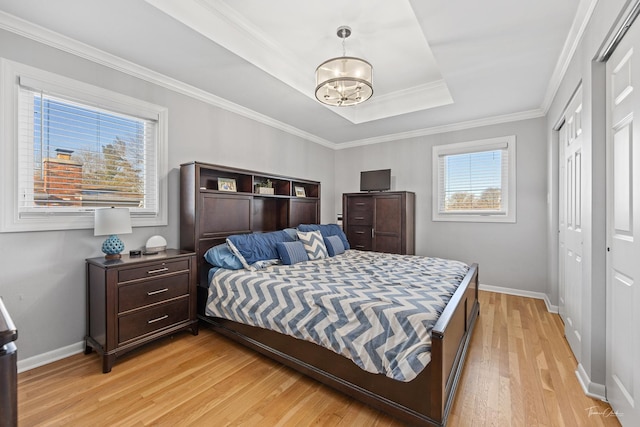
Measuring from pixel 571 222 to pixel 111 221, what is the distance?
166 inches

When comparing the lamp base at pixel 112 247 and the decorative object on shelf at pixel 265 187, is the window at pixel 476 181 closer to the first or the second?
the decorative object on shelf at pixel 265 187

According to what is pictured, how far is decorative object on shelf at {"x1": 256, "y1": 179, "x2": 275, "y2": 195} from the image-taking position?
156 inches

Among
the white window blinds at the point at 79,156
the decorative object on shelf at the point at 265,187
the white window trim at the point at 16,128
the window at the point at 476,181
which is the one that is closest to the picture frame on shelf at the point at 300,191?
the decorative object on shelf at the point at 265,187

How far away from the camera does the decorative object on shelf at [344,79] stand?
2521 millimetres

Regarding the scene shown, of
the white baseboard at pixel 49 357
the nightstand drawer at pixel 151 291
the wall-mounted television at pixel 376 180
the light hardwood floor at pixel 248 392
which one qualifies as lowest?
the light hardwood floor at pixel 248 392

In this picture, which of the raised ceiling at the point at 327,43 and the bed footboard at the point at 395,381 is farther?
the raised ceiling at the point at 327,43

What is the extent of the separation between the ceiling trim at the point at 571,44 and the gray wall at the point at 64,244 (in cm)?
359

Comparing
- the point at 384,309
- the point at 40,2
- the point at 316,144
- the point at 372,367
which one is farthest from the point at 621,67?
the point at 316,144

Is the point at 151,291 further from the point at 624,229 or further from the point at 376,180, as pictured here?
the point at 376,180

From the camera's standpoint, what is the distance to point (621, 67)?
1.68m

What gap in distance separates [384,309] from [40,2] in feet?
10.3

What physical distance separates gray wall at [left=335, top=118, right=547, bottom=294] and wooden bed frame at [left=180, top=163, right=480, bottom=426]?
168 centimetres

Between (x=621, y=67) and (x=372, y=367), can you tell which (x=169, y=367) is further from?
(x=621, y=67)

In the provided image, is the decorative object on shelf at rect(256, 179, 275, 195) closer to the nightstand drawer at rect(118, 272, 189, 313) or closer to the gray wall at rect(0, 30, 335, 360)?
the gray wall at rect(0, 30, 335, 360)
